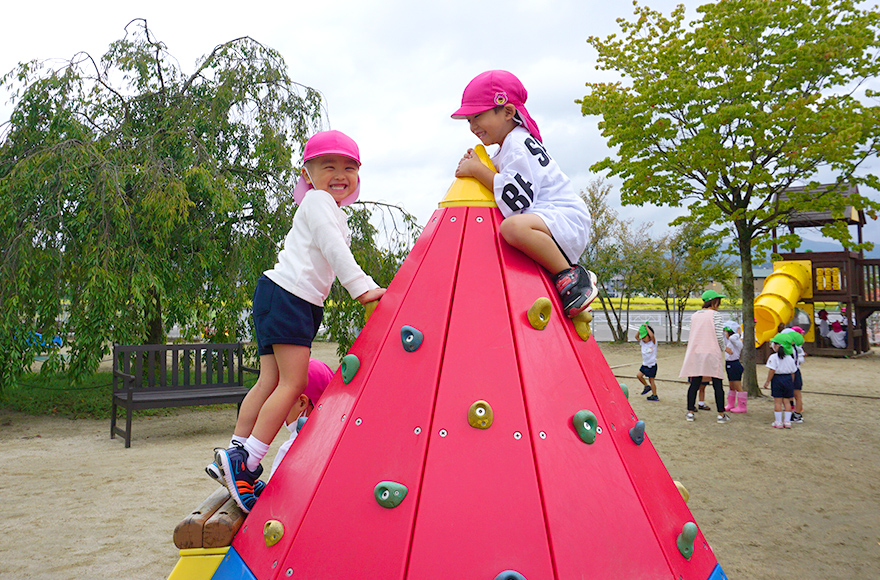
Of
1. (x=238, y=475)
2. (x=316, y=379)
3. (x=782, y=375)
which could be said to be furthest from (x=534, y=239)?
(x=782, y=375)

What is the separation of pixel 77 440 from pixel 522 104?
8227 millimetres

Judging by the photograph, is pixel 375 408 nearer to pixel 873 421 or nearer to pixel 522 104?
pixel 522 104

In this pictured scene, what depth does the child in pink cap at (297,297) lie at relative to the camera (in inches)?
88.2

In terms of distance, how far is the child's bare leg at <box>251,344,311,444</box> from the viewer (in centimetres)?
229

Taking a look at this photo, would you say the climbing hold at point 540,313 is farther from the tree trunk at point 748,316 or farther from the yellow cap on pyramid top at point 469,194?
the tree trunk at point 748,316

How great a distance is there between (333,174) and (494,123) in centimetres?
68

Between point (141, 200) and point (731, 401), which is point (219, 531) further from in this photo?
point (731, 401)

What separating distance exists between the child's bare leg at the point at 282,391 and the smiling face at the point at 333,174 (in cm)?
64

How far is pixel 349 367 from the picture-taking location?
197 cm

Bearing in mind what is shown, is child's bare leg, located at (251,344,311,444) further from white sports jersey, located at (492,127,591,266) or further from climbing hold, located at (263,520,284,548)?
white sports jersey, located at (492,127,591,266)

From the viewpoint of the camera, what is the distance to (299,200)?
2578 mm

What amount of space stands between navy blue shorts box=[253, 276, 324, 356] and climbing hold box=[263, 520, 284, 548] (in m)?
0.70

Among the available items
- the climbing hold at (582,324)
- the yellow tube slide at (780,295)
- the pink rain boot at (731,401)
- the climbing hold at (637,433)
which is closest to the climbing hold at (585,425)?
the climbing hold at (637,433)

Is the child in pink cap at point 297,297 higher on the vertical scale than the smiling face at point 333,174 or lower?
lower
